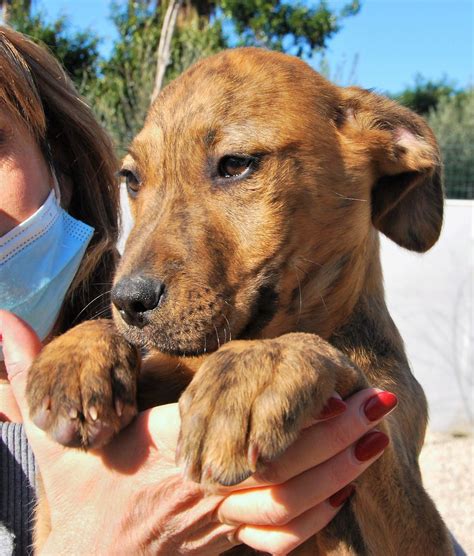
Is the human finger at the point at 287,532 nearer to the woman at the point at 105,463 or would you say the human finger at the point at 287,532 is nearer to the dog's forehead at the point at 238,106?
the woman at the point at 105,463

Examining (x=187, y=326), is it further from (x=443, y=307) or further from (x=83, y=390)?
(x=443, y=307)

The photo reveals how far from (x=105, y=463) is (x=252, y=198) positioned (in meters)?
1.04

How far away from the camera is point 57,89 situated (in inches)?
148

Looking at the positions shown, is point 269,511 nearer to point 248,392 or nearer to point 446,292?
point 248,392

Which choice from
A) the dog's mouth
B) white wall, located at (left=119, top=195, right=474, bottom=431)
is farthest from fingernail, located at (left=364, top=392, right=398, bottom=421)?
white wall, located at (left=119, top=195, right=474, bottom=431)

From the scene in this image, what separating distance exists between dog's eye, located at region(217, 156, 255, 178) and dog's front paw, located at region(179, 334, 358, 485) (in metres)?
0.84

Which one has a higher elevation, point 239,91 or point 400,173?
point 239,91

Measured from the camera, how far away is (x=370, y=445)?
1.93 metres

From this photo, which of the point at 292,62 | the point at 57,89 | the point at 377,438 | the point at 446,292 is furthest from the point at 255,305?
the point at 446,292

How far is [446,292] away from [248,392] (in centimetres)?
760

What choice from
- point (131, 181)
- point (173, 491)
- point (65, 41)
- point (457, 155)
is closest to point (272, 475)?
point (173, 491)

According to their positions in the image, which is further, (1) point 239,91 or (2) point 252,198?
(1) point 239,91

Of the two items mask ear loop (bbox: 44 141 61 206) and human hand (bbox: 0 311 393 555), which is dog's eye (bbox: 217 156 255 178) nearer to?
human hand (bbox: 0 311 393 555)

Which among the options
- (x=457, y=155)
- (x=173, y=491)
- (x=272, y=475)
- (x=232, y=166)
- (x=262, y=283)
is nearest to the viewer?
(x=272, y=475)
